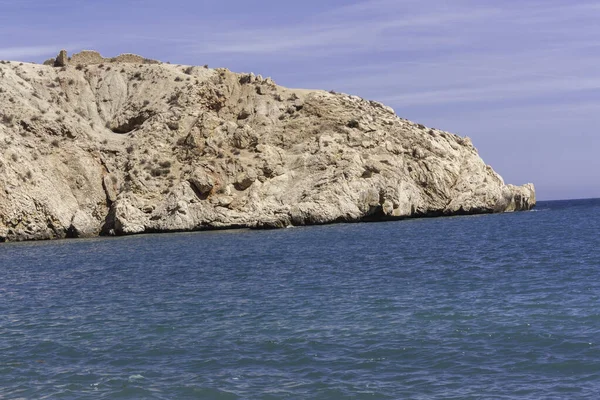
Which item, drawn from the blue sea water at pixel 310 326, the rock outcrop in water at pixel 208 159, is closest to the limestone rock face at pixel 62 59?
the rock outcrop in water at pixel 208 159

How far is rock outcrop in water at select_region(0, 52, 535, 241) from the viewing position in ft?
184

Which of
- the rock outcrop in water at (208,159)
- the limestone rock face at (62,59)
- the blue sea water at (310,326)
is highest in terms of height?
the limestone rock face at (62,59)

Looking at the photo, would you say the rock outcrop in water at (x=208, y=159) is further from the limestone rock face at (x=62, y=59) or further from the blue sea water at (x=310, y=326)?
the blue sea water at (x=310, y=326)

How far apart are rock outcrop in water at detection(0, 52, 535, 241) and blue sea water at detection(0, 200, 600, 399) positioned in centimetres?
2125

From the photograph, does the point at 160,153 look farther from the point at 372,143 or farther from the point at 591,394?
the point at 591,394

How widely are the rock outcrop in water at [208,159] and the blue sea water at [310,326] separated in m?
21.3

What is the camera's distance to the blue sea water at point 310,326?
43.1 ft

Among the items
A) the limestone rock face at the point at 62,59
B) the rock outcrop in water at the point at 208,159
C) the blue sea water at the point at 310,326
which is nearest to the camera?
the blue sea water at the point at 310,326

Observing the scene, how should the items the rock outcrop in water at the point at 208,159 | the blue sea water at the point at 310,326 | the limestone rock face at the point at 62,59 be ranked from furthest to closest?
the limestone rock face at the point at 62,59
the rock outcrop in water at the point at 208,159
the blue sea water at the point at 310,326

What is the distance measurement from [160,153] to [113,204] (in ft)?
24.4

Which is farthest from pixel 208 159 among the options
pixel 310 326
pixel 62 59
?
pixel 310 326

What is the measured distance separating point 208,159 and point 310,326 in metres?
45.0

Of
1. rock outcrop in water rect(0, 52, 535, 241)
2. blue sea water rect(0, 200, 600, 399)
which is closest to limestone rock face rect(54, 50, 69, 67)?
rock outcrop in water rect(0, 52, 535, 241)

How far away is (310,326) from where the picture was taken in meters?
17.6
